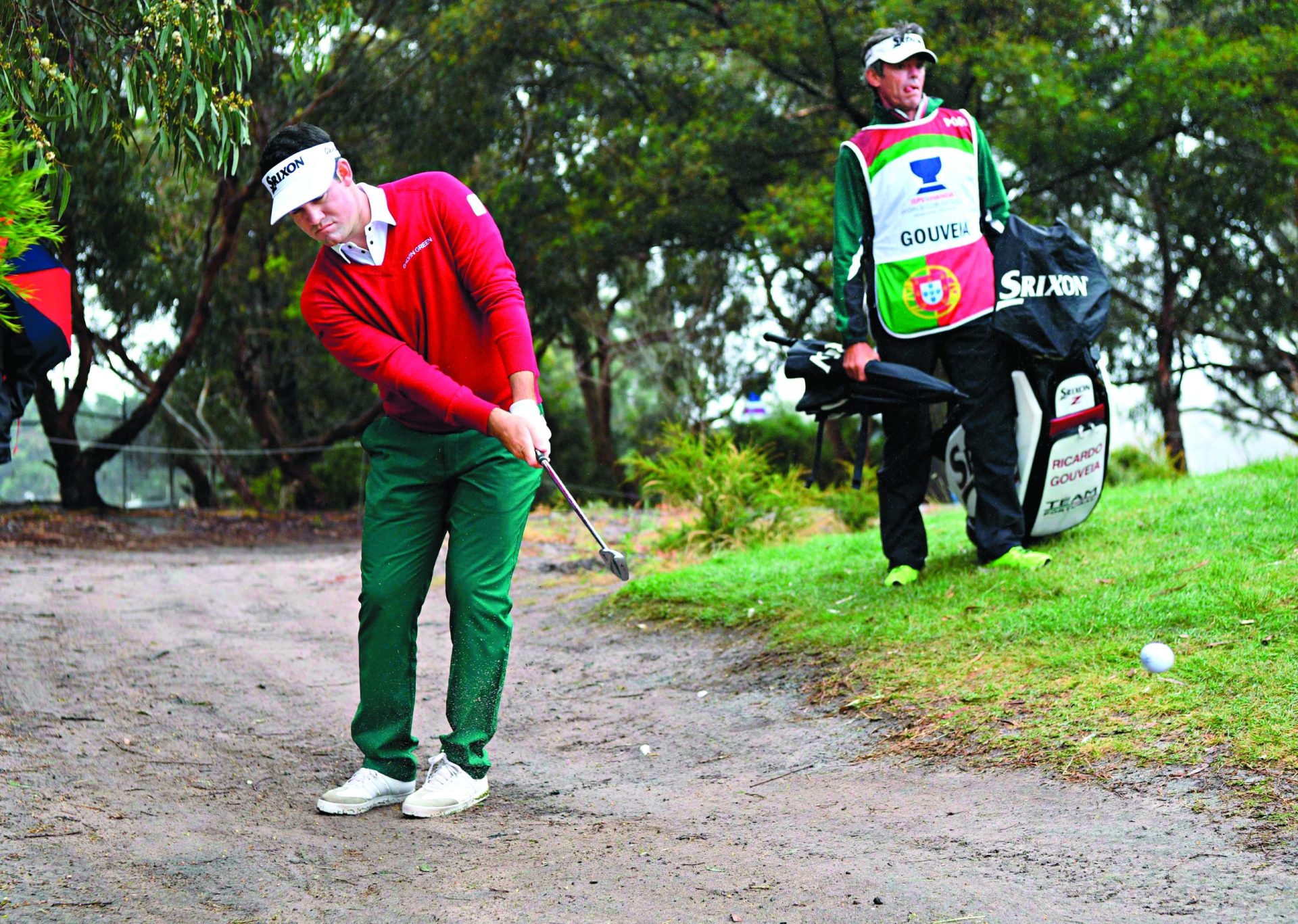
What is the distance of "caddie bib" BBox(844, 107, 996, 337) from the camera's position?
519cm

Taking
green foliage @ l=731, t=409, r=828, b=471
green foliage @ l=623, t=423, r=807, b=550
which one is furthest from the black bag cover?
green foliage @ l=731, t=409, r=828, b=471

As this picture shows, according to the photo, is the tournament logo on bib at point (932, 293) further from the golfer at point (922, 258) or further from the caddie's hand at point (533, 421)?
the caddie's hand at point (533, 421)

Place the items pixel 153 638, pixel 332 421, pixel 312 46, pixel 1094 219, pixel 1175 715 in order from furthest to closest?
pixel 332 421 → pixel 1094 219 → pixel 312 46 → pixel 153 638 → pixel 1175 715

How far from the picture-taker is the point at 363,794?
11.3ft

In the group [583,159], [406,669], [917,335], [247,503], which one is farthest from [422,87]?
[406,669]

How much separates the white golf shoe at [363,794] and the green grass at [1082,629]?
1.60 m

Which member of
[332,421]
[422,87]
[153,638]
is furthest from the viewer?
[332,421]

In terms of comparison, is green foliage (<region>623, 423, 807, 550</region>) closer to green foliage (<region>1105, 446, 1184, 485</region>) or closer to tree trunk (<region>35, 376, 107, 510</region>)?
green foliage (<region>1105, 446, 1184, 485</region>)

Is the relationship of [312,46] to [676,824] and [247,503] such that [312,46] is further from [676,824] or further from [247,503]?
[247,503]

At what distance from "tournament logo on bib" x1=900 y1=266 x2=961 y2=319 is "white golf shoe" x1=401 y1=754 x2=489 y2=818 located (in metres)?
2.79

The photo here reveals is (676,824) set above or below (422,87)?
below

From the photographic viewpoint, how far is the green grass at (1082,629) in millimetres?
3549

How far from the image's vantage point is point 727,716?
4.59 metres

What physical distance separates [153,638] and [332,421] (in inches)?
783
